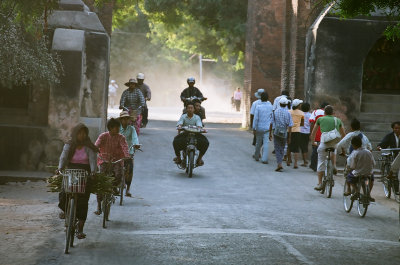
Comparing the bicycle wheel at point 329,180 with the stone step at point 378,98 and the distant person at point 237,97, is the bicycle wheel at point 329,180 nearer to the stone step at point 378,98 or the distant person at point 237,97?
the stone step at point 378,98

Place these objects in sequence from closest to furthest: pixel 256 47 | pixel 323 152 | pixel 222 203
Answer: pixel 222 203 → pixel 323 152 → pixel 256 47

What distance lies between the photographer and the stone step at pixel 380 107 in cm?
2217

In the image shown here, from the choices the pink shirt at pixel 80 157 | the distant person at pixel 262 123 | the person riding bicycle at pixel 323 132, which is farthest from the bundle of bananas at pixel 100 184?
the distant person at pixel 262 123

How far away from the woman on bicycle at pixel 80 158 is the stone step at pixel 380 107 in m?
13.9

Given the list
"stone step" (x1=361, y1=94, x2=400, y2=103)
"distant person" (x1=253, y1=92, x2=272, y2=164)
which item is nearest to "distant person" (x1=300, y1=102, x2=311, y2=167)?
"distant person" (x1=253, y1=92, x2=272, y2=164)

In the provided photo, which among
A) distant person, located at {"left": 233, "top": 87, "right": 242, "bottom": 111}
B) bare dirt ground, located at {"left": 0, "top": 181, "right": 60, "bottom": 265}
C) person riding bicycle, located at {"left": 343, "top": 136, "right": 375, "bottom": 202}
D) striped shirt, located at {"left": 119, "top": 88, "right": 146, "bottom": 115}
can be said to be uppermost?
distant person, located at {"left": 233, "top": 87, "right": 242, "bottom": 111}

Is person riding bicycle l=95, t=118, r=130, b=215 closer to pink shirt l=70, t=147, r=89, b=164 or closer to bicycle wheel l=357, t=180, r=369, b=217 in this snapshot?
pink shirt l=70, t=147, r=89, b=164

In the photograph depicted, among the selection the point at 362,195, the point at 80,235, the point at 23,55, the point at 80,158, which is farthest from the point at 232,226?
the point at 23,55

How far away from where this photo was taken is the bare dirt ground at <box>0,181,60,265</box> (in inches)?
352

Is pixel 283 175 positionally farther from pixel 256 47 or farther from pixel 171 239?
pixel 256 47

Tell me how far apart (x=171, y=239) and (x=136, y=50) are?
59.7m

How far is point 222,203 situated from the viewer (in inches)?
533

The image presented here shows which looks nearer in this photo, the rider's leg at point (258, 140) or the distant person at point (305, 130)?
the distant person at point (305, 130)

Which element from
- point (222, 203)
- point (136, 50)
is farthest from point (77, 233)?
point (136, 50)
